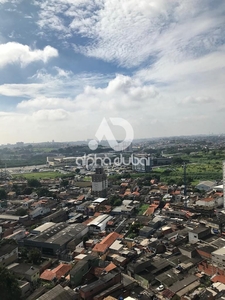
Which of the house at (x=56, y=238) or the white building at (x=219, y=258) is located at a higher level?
the white building at (x=219, y=258)

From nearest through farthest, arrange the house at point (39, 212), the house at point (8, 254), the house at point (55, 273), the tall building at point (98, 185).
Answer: the house at point (55, 273) < the house at point (8, 254) < the house at point (39, 212) < the tall building at point (98, 185)

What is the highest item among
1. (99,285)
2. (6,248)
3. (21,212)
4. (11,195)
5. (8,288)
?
(8,288)

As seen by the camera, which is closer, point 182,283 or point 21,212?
point 182,283

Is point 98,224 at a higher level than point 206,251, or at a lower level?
lower

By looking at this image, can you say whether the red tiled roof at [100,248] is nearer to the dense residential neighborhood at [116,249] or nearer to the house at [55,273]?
the dense residential neighborhood at [116,249]

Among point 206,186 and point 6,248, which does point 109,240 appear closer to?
point 6,248

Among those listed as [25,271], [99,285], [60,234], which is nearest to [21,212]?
[60,234]

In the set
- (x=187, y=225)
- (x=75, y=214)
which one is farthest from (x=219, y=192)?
(x=75, y=214)

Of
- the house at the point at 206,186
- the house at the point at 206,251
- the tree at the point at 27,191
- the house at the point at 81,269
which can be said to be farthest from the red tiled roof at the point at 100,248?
the tree at the point at 27,191

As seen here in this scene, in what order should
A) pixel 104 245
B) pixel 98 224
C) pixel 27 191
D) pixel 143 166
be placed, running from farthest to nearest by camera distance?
pixel 143 166
pixel 27 191
pixel 98 224
pixel 104 245
